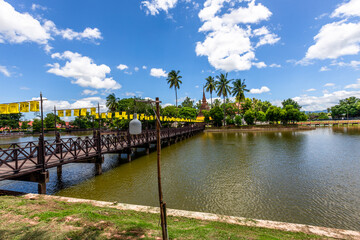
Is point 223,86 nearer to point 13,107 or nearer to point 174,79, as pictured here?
point 174,79

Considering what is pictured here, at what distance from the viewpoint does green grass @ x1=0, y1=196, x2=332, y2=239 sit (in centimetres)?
448

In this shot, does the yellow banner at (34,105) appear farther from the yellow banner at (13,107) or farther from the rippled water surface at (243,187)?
the rippled water surface at (243,187)

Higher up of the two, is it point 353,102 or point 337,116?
point 353,102

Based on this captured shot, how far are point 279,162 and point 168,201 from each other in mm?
12274

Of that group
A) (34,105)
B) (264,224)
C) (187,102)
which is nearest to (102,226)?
(264,224)

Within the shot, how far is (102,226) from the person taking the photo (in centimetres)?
491

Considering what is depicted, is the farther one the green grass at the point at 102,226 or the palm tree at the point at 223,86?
the palm tree at the point at 223,86

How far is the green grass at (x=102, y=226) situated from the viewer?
4477 millimetres

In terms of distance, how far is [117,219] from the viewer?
18.0 feet

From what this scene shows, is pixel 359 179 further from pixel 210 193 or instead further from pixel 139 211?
pixel 139 211

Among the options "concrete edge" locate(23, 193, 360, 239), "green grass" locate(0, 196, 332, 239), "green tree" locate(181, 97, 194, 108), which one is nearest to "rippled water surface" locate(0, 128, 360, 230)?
"concrete edge" locate(23, 193, 360, 239)

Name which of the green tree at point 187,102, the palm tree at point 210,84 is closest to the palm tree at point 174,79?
the palm tree at point 210,84

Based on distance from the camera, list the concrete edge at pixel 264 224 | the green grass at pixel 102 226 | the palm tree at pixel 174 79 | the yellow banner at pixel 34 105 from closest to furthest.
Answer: the green grass at pixel 102 226 → the concrete edge at pixel 264 224 → the yellow banner at pixel 34 105 → the palm tree at pixel 174 79

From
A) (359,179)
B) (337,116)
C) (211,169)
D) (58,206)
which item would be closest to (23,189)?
(58,206)
